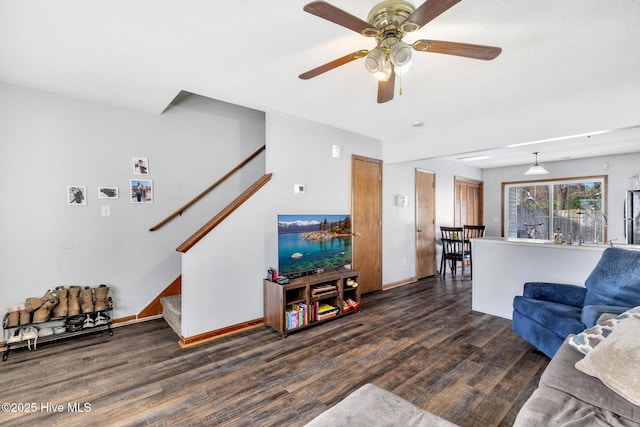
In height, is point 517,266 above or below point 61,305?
above

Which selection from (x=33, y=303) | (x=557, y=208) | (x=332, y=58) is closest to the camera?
(x=332, y=58)

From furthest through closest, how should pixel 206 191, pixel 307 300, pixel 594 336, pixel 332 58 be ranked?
1. pixel 206 191
2. pixel 307 300
3. pixel 332 58
4. pixel 594 336

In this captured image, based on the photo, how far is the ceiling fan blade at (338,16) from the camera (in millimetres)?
1308

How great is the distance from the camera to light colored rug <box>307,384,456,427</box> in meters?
1.13

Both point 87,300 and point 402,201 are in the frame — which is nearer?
point 87,300

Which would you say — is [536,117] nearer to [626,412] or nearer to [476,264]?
[476,264]

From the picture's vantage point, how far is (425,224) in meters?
5.60

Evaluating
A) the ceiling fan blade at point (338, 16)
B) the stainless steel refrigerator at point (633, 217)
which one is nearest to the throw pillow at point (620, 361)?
the ceiling fan blade at point (338, 16)

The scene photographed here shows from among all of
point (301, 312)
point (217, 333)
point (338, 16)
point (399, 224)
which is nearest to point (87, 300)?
point (217, 333)

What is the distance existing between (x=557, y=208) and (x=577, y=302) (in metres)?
4.84

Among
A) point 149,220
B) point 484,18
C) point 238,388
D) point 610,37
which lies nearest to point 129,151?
point 149,220

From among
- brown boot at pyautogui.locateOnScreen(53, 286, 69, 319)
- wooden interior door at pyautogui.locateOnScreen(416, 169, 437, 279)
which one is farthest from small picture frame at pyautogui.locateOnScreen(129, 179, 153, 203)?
wooden interior door at pyautogui.locateOnScreen(416, 169, 437, 279)

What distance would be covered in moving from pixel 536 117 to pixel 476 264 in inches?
71.7

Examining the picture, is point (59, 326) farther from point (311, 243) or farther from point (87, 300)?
point (311, 243)
